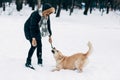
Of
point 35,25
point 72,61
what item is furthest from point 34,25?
point 72,61

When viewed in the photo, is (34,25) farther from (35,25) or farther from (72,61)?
(72,61)

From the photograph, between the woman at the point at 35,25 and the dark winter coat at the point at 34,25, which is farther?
the dark winter coat at the point at 34,25

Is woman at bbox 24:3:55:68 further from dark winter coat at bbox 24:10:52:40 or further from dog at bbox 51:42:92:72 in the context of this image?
dog at bbox 51:42:92:72

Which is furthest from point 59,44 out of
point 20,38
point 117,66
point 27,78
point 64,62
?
point 27,78

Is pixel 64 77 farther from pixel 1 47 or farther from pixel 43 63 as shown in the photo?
pixel 1 47

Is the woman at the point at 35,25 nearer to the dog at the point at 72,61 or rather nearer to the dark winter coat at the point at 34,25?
the dark winter coat at the point at 34,25

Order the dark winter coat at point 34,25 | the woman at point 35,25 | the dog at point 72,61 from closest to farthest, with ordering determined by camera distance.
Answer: the woman at point 35,25 < the dark winter coat at point 34,25 < the dog at point 72,61

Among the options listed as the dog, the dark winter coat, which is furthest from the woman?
the dog

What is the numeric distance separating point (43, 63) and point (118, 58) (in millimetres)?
3535

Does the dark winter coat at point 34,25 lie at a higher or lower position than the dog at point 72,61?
higher

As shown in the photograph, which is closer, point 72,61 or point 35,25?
point 35,25

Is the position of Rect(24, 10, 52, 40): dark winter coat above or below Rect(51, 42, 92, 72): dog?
above

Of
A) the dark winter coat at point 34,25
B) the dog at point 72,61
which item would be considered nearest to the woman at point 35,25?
the dark winter coat at point 34,25

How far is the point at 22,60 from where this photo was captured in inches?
429
